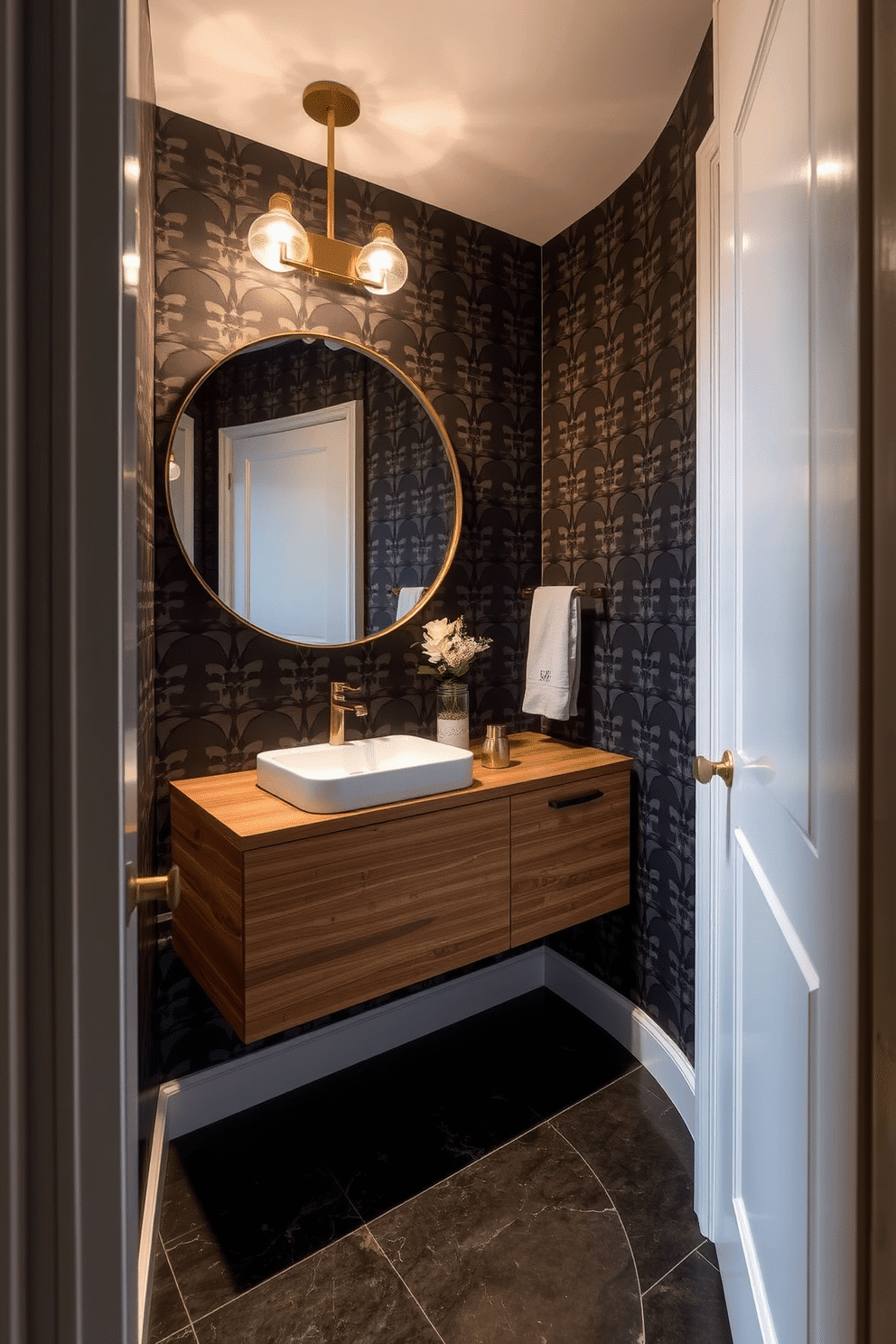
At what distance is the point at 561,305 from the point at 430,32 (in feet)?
2.96

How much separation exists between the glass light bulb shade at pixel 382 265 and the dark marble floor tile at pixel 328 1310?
2.24 meters

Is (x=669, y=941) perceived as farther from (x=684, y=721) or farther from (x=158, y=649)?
(x=158, y=649)

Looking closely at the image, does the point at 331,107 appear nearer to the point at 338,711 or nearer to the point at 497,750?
the point at 338,711

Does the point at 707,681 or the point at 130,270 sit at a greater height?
the point at 130,270

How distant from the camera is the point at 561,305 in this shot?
2.30 meters

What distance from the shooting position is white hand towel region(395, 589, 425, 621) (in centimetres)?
210

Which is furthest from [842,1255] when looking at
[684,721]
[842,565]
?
[684,721]

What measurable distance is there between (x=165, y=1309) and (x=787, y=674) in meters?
1.55

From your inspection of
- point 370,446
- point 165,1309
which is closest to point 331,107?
point 370,446

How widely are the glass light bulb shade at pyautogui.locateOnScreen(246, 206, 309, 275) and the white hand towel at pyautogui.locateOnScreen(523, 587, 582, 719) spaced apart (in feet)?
3.78

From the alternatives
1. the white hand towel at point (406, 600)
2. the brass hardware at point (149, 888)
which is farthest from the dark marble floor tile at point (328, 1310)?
the white hand towel at point (406, 600)

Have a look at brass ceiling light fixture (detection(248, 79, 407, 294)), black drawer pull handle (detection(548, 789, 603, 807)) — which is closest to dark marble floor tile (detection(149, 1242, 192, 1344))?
black drawer pull handle (detection(548, 789, 603, 807))

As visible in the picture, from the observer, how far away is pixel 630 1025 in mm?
2037

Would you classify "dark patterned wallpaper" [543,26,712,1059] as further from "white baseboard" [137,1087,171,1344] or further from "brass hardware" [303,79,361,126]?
"white baseboard" [137,1087,171,1344]
